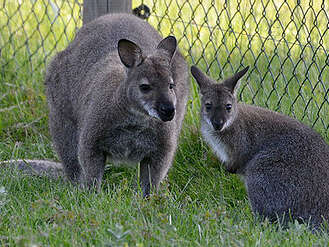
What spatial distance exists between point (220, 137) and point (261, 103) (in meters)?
0.98

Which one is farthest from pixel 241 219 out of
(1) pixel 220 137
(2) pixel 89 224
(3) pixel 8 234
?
(3) pixel 8 234

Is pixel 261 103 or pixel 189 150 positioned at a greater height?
pixel 261 103

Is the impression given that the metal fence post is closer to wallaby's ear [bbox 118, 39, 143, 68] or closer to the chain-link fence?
the chain-link fence

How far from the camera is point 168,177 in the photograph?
5055 mm

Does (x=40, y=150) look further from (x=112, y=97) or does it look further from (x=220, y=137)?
(x=220, y=137)

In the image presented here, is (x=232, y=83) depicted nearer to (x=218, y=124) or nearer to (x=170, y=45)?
(x=218, y=124)

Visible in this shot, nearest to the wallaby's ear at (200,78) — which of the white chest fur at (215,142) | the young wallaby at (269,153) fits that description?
the young wallaby at (269,153)

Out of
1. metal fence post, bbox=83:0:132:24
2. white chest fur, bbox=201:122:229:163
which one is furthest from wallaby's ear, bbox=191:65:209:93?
metal fence post, bbox=83:0:132:24

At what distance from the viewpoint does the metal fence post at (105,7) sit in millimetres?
5816

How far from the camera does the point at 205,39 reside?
6.68 meters

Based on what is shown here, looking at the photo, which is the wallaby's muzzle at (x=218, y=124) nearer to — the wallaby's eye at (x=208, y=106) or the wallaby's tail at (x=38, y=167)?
the wallaby's eye at (x=208, y=106)

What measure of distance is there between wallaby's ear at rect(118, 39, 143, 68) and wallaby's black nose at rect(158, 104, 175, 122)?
1.63 feet

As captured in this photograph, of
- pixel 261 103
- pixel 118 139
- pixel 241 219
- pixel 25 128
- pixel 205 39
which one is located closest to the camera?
pixel 241 219

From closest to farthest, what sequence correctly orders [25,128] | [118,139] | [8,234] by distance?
[8,234]
[118,139]
[25,128]
